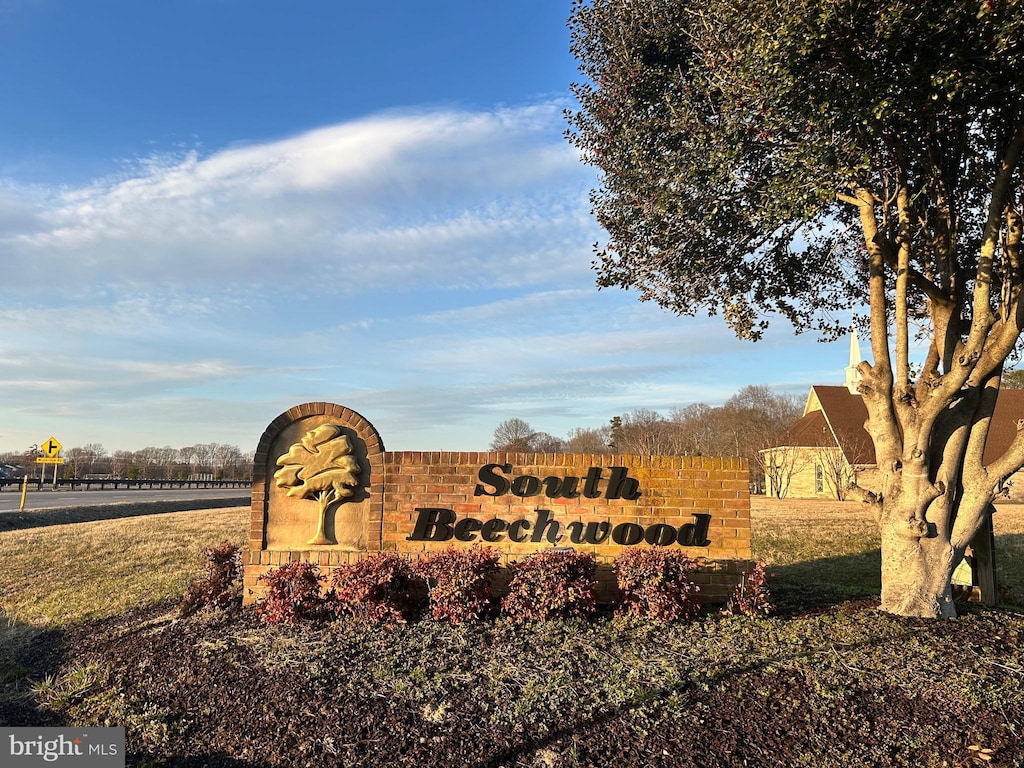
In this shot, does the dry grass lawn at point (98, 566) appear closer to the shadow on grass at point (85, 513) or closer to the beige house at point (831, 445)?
the shadow on grass at point (85, 513)

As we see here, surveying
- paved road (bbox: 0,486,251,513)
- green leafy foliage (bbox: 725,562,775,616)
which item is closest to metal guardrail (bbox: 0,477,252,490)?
paved road (bbox: 0,486,251,513)


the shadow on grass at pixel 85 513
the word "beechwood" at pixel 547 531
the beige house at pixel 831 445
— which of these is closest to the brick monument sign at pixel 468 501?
the word "beechwood" at pixel 547 531

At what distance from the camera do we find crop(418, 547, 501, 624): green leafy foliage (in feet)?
22.2

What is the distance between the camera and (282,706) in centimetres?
512

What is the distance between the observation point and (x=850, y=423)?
110 ft

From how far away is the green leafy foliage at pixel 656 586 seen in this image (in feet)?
22.4

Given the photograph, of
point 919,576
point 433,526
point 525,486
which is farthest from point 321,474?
point 919,576

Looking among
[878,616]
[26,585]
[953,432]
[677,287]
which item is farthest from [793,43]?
[26,585]

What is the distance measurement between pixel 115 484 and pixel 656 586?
51934mm

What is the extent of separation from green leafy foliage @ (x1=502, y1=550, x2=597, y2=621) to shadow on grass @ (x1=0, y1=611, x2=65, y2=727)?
12.7 ft

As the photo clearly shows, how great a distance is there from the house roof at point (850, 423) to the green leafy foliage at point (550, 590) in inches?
1121

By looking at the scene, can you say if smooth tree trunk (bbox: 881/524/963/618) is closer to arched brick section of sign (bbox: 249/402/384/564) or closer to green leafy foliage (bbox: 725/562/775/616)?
green leafy foliage (bbox: 725/562/775/616)

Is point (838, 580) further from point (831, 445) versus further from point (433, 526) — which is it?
point (831, 445)

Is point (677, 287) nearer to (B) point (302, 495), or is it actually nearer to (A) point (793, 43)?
(A) point (793, 43)
